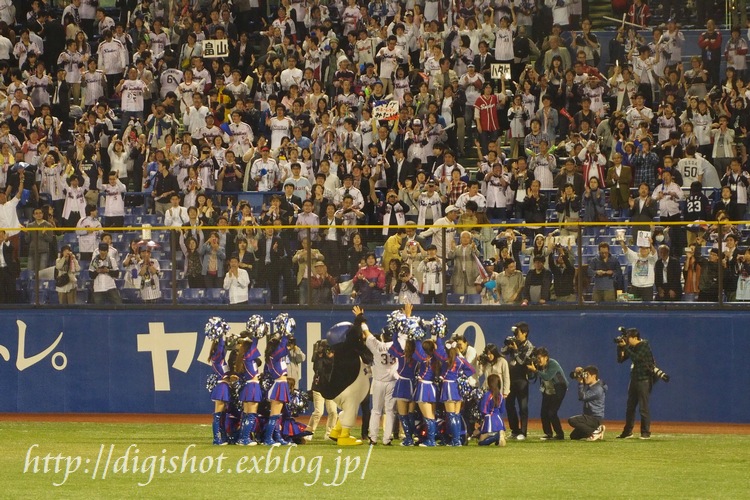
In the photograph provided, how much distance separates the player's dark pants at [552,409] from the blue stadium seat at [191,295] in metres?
6.67

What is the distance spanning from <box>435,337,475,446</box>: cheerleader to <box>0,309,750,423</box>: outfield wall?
14.6ft

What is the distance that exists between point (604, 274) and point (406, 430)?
17.3 feet

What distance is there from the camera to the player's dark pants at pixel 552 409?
1872 centimetres

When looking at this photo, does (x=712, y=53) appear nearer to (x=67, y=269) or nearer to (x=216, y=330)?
(x=67, y=269)

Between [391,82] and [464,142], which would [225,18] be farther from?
[464,142]

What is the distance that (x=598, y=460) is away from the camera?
1599 cm

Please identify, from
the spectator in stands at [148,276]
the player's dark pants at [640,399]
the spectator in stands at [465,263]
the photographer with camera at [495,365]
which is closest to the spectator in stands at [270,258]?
the spectator in stands at [148,276]

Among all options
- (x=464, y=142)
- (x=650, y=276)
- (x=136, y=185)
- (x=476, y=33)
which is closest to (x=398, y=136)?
(x=464, y=142)

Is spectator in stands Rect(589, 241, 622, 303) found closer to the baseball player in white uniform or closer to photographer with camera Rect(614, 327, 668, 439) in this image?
photographer with camera Rect(614, 327, 668, 439)

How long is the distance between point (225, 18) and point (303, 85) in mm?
3494

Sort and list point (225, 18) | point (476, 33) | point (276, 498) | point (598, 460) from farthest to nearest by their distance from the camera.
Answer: point (225, 18)
point (476, 33)
point (598, 460)
point (276, 498)

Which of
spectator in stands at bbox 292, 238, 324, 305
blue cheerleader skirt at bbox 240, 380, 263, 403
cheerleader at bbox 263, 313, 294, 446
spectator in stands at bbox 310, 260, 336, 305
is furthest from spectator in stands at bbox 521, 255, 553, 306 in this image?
blue cheerleader skirt at bbox 240, 380, 263, 403

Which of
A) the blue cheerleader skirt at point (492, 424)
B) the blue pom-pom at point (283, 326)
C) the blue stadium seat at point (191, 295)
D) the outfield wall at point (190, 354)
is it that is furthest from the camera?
the blue stadium seat at point (191, 295)

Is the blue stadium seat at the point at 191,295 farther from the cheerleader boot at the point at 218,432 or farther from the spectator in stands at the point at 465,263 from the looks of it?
the cheerleader boot at the point at 218,432
